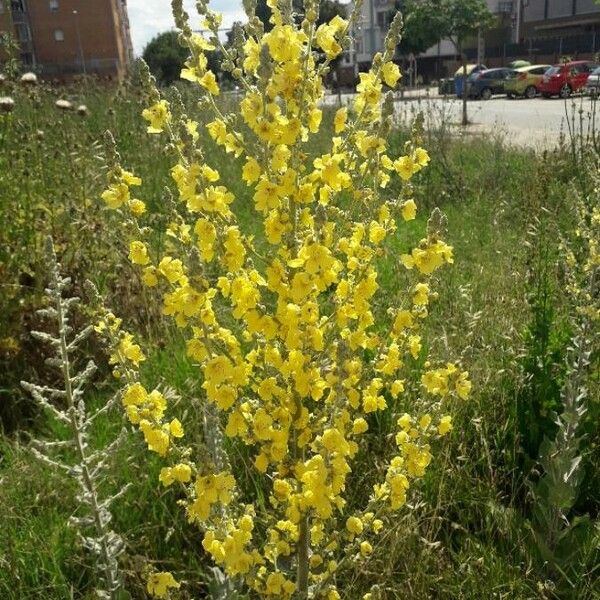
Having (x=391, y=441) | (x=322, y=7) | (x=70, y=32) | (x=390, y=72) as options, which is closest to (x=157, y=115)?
(x=390, y=72)

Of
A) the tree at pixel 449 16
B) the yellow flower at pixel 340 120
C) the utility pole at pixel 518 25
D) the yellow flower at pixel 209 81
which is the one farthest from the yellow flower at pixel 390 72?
the utility pole at pixel 518 25

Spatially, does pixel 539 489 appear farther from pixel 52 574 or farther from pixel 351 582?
pixel 52 574

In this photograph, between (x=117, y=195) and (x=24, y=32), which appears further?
(x=24, y=32)

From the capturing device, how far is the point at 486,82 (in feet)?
105

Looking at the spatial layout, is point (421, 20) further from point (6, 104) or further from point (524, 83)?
point (6, 104)

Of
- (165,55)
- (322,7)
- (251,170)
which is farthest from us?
(165,55)

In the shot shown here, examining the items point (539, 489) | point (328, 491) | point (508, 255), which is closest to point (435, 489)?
point (539, 489)

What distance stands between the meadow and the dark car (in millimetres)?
29375

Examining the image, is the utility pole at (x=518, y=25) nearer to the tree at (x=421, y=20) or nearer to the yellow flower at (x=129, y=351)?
the tree at (x=421, y=20)

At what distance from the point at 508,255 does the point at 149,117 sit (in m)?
3.39

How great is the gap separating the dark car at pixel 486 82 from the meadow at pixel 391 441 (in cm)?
2937

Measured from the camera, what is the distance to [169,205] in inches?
73.3

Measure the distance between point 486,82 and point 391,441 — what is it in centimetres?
3248

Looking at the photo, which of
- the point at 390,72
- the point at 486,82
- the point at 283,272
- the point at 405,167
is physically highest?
the point at 390,72
